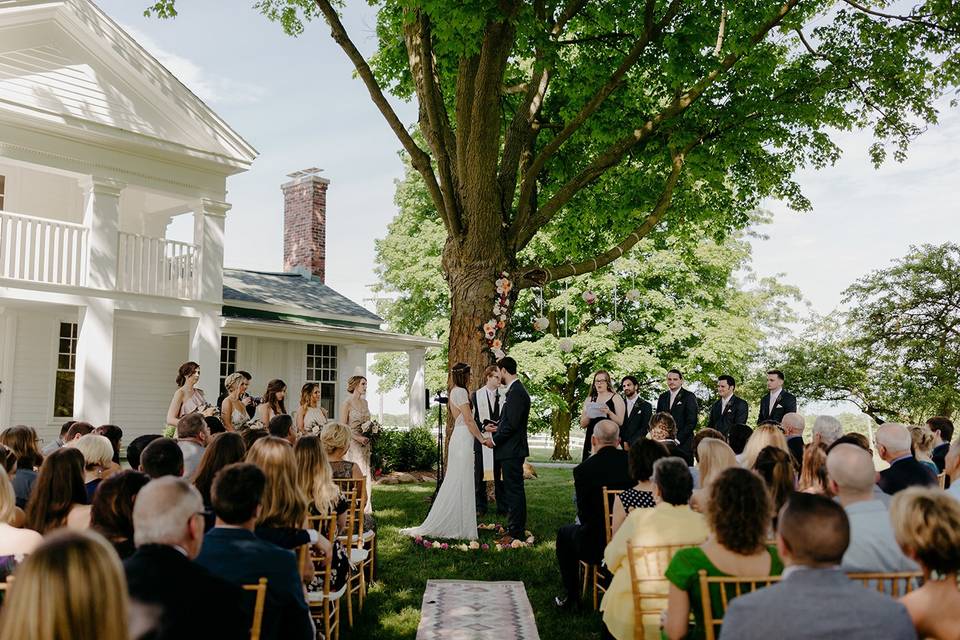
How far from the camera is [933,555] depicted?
2.81 meters

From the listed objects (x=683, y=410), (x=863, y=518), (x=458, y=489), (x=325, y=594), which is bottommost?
(x=325, y=594)

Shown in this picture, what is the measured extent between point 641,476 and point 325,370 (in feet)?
53.6

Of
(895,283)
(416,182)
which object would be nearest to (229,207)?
(416,182)

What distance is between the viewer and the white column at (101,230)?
14.4 metres

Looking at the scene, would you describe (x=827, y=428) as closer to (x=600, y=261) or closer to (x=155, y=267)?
(x=600, y=261)

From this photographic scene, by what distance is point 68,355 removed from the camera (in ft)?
53.0

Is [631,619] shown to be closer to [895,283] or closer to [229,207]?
[229,207]

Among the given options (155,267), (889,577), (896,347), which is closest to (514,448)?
(889,577)

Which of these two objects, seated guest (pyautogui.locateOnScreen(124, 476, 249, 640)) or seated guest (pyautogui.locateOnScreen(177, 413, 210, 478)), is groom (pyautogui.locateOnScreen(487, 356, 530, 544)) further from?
seated guest (pyautogui.locateOnScreen(124, 476, 249, 640))

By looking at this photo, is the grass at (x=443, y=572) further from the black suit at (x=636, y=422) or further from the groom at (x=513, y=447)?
the black suit at (x=636, y=422)

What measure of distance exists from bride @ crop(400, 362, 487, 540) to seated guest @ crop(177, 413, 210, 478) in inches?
139

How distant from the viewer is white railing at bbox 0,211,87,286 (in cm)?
1346

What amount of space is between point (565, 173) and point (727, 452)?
10082mm

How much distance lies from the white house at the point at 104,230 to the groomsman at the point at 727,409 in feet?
32.3
